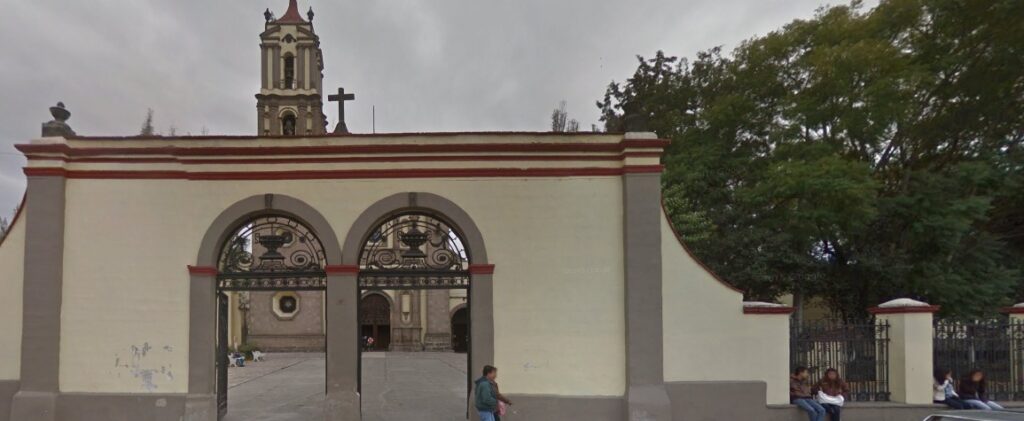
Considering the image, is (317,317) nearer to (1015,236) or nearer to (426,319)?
(426,319)

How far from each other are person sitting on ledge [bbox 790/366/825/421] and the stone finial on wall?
36.7 ft

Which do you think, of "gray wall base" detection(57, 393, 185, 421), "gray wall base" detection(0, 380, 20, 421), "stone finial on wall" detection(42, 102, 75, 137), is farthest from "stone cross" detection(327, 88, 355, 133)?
"gray wall base" detection(0, 380, 20, 421)

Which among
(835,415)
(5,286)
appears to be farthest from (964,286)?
(5,286)

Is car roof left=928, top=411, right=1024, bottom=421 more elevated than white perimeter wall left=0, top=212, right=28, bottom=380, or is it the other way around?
white perimeter wall left=0, top=212, right=28, bottom=380

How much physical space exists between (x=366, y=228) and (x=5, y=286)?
5.19 meters

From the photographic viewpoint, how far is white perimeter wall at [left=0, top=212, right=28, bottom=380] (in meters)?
9.03

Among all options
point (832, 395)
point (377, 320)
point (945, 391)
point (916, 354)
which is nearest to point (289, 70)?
point (377, 320)

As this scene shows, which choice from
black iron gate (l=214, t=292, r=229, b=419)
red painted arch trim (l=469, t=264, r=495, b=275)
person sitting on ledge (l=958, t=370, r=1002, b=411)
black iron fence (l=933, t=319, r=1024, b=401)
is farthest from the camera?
black iron fence (l=933, t=319, r=1024, b=401)

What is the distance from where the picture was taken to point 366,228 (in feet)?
30.4

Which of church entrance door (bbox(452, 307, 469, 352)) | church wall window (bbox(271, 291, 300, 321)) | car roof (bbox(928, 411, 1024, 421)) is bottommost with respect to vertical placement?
church entrance door (bbox(452, 307, 469, 352))

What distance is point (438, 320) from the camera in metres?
36.8

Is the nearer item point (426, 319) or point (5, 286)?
point (5, 286)

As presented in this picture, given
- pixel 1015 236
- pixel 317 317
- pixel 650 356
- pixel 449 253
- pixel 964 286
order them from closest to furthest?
pixel 650 356, pixel 449 253, pixel 964 286, pixel 1015 236, pixel 317 317

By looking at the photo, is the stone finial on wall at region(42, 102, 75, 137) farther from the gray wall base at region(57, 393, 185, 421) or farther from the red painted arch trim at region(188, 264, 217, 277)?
the gray wall base at region(57, 393, 185, 421)
